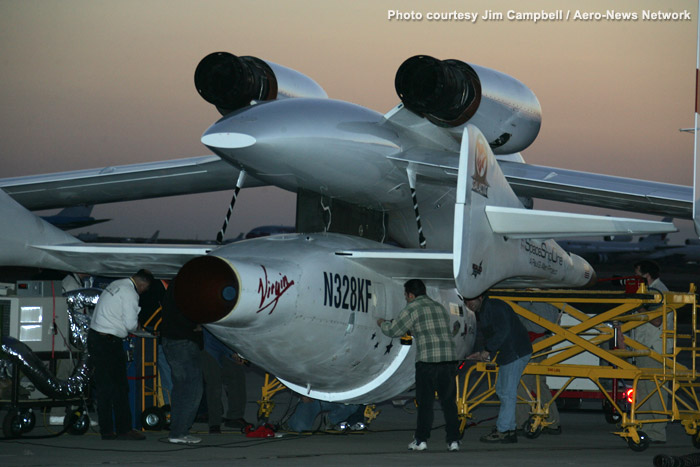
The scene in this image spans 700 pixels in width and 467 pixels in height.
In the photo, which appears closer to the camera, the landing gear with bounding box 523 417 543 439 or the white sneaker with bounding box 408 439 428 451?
the white sneaker with bounding box 408 439 428 451

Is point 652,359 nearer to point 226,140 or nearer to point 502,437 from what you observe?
point 502,437

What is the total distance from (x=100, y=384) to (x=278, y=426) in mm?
2113

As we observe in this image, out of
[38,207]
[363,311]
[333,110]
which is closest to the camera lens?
[333,110]

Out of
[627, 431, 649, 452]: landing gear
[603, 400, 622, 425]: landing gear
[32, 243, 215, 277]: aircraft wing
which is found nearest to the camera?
[627, 431, 649, 452]: landing gear

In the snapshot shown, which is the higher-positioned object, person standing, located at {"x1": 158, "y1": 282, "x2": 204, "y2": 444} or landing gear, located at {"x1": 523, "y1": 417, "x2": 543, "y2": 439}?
person standing, located at {"x1": 158, "y1": 282, "x2": 204, "y2": 444}

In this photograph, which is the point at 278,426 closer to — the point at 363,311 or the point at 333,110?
the point at 363,311

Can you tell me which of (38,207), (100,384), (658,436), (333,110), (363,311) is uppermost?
(333,110)

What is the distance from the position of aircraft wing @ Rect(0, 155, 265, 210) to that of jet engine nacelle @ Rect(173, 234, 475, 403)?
1.99 m

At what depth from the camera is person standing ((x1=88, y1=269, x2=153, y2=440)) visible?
9.79 metres

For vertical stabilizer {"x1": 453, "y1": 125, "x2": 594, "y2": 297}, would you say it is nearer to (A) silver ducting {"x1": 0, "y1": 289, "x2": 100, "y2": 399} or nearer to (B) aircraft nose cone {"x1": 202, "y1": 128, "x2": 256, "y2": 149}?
(B) aircraft nose cone {"x1": 202, "y1": 128, "x2": 256, "y2": 149}

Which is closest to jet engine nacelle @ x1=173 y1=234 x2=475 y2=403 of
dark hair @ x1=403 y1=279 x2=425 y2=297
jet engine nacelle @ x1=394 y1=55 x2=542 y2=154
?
dark hair @ x1=403 y1=279 x2=425 y2=297

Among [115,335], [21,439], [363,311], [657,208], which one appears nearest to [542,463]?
[363,311]

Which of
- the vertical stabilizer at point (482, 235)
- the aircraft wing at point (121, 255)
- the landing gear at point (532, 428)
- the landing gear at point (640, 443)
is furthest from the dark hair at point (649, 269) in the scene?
the aircraft wing at point (121, 255)

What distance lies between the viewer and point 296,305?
8672mm
